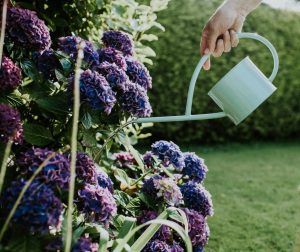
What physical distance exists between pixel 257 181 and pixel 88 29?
2.57 meters

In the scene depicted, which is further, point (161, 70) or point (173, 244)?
point (161, 70)

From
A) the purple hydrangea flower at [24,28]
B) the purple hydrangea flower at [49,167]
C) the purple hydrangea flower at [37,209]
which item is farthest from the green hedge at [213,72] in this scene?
the purple hydrangea flower at [37,209]

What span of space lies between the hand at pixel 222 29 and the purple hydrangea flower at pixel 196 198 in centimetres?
52

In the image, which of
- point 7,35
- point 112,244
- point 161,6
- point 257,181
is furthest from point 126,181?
point 257,181

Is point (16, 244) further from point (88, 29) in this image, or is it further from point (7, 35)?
point (88, 29)

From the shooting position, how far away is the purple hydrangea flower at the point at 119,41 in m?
2.19

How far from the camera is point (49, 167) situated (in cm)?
148

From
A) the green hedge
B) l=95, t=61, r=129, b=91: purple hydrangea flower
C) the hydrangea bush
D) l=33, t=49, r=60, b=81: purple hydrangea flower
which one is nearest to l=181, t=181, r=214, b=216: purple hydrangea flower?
the hydrangea bush

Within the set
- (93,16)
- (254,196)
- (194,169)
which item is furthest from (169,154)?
(254,196)

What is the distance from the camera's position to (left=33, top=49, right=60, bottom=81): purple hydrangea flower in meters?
1.90

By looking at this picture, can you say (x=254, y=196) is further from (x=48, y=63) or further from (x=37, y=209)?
(x=37, y=209)

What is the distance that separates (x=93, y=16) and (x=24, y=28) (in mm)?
828

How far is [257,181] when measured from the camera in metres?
4.76

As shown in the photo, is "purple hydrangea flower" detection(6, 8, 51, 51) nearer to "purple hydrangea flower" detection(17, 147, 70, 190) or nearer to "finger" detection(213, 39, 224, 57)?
"purple hydrangea flower" detection(17, 147, 70, 190)
